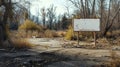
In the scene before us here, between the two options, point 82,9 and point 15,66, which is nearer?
point 15,66

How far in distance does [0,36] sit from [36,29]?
27.4 metres

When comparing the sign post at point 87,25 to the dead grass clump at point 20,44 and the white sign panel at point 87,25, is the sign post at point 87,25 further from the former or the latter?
the dead grass clump at point 20,44

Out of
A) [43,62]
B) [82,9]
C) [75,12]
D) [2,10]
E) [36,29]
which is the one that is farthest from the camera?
[36,29]

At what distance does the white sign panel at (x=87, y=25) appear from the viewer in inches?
958

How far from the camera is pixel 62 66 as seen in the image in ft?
44.1

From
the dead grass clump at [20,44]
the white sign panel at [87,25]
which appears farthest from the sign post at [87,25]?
the dead grass clump at [20,44]

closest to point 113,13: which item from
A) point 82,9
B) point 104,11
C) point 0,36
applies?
point 104,11

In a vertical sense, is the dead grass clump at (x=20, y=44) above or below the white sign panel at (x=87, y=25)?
below

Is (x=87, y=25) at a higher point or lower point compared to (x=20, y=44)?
higher

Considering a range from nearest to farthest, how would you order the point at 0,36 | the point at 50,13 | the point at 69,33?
1. the point at 0,36
2. the point at 69,33
3. the point at 50,13

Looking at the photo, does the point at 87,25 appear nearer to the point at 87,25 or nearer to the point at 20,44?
the point at 87,25

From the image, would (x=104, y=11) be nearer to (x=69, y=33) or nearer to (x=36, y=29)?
(x=69, y=33)

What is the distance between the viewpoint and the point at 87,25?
24.8 metres

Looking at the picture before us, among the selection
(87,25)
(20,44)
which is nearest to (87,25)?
(87,25)
